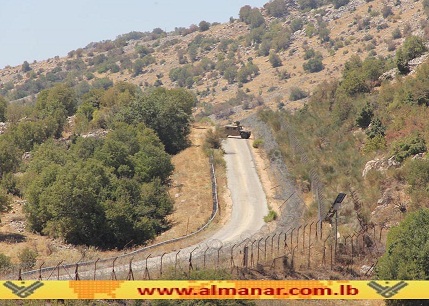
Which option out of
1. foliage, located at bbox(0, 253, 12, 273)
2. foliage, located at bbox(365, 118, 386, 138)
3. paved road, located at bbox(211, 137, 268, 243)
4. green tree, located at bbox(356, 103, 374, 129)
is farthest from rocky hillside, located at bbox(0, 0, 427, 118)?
foliage, located at bbox(0, 253, 12, 273)

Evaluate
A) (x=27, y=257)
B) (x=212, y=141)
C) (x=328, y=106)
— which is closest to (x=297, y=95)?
(x=328, y=106)

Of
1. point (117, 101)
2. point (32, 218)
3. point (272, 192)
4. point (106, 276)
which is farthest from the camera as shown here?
point (117, 101)

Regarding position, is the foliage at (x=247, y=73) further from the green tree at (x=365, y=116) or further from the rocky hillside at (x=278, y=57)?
the green tree at (x=365, y=116)

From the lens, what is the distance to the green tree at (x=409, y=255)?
28.4 m

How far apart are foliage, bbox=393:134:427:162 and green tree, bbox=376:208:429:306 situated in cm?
1489

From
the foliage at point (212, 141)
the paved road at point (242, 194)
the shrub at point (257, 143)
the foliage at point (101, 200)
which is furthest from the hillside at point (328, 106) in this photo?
the foliage at point (212, 141)

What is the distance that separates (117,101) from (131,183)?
1421 inches

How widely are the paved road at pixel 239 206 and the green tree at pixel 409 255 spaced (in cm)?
1112

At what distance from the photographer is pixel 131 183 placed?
51.9 m

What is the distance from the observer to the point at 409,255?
2878cm

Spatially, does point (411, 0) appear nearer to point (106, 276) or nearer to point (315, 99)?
point (315, 99)

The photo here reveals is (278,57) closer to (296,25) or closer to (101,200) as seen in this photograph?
(296,25)

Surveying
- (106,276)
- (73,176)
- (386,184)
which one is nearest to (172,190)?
(73,176)

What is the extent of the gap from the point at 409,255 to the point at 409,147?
734 inches
